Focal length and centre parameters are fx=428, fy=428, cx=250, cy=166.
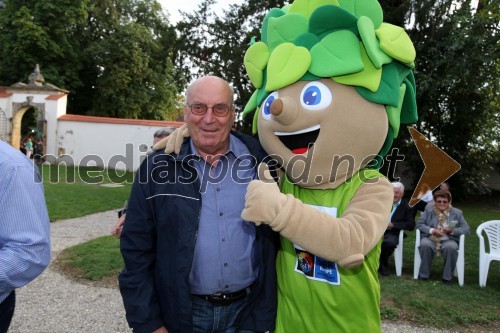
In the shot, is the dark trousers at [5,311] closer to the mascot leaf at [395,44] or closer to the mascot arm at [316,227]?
the mascot arm at [316,227]

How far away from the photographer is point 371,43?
6.45 feet

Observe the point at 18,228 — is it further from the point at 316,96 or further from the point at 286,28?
the point at 286,28

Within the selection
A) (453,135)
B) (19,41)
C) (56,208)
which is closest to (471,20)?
(453,135)

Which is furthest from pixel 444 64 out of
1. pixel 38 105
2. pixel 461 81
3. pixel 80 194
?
pixel 38 105

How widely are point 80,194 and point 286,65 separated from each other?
446 inches

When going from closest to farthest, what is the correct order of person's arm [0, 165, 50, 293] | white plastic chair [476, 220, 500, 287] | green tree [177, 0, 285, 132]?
person's arm [0, 165, 50, 293]
white plastic chair [476, 220, 500, 287]
green tree [177, 0, 285, 132]

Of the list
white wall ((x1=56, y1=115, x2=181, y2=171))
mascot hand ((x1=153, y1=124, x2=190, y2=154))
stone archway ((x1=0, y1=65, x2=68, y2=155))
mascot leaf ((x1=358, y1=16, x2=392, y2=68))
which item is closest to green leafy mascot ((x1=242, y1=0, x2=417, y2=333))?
mascot leaf ((x1=358, y1=16, x2=392, y2=68))

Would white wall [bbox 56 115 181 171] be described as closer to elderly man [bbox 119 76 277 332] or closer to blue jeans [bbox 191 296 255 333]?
elderly man [bbox 119 76 277 332]

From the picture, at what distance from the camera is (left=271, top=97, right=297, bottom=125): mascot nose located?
Answer: 1.97m

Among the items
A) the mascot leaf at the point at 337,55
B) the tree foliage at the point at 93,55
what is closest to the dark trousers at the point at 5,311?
the mascot leaf at the point at 337,55

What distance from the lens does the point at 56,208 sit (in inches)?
382

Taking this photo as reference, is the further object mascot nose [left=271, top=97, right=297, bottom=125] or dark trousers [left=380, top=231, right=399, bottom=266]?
dark trousers [left=380, top=231, right=399, bottom=266]

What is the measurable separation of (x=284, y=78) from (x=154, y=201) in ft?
2.85

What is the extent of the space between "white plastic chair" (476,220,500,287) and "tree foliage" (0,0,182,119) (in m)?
17.4
